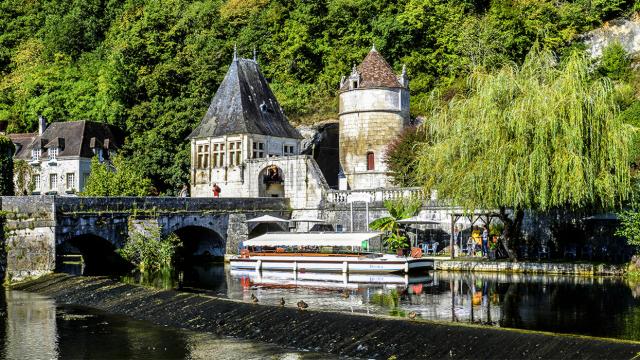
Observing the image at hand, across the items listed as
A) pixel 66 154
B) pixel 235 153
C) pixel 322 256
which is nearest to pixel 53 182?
pixel 66 154

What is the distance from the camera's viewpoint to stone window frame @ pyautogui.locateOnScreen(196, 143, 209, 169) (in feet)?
153

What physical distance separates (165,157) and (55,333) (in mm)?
35135

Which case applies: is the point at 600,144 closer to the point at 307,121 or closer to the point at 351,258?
the point at 351,258

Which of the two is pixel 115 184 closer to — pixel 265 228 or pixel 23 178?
pixel 265 228

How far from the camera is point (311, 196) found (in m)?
41.6

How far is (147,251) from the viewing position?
113 feet

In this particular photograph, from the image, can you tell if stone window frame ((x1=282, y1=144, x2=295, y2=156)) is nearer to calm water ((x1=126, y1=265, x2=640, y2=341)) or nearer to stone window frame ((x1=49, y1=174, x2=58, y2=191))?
calm water ((x1=126, y1=265, x2=640, y2=341))

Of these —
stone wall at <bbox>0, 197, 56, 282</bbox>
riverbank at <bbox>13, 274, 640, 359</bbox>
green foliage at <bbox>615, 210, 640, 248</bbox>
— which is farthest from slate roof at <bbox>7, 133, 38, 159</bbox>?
green foliage at <bbox>615, 210, 640, 248</bbox>

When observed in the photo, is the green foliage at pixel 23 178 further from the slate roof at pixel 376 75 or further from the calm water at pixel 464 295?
the calm water at pixel 464 295

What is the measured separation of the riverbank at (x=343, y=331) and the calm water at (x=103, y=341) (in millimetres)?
599

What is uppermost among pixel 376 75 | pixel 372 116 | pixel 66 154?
pixel 376 75

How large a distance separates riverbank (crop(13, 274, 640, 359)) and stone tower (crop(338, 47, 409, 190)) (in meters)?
23.1

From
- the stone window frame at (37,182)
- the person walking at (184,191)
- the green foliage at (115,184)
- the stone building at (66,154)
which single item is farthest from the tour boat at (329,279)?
the stone window frame at (37,182)

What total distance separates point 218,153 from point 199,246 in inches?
262
